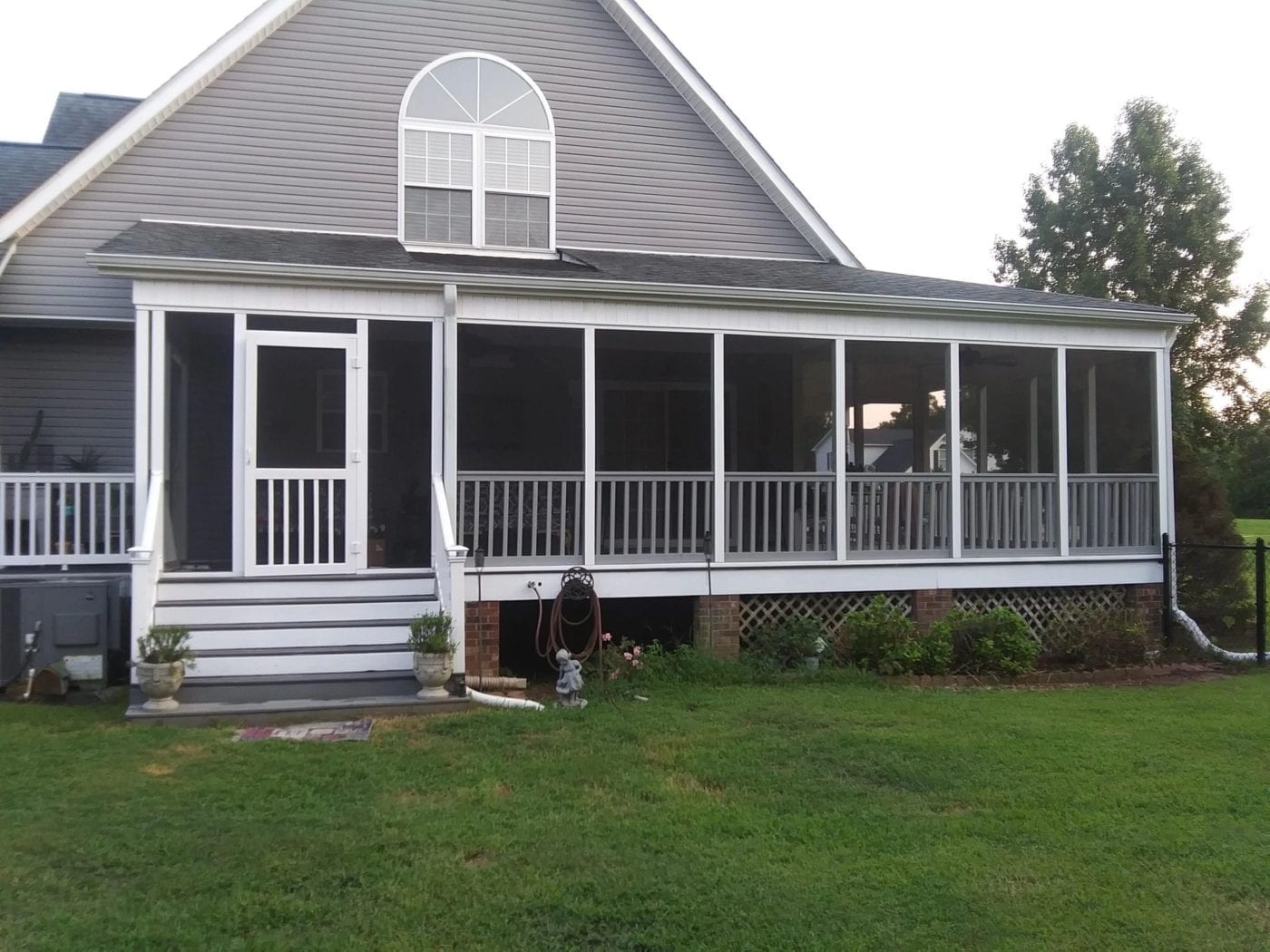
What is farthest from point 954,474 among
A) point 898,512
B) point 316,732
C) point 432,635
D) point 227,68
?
point 227,68

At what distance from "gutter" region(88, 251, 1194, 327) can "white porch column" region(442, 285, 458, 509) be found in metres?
0.19

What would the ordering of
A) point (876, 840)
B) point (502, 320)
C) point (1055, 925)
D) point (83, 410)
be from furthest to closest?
point (83, 410) → point (502, 320) → point (876, 840) → point (1055, 925)

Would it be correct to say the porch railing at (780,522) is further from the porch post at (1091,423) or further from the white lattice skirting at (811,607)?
the porch post at (1091,423)

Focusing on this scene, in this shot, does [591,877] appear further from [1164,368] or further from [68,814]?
[1164,368]

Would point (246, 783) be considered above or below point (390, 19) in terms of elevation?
below

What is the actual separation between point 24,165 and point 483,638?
8703 millimetres

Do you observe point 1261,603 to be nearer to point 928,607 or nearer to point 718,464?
point 928,607

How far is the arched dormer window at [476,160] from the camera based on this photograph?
11.6m

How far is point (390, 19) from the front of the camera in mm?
11641

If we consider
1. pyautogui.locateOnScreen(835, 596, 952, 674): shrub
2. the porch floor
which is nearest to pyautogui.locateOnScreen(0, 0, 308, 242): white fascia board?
the porch floor

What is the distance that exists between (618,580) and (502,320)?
99.4 inches

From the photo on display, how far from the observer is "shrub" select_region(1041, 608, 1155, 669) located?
32.1 ft

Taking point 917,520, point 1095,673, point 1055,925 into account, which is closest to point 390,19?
point 917,520

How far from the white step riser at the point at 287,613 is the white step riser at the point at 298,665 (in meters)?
0.38
